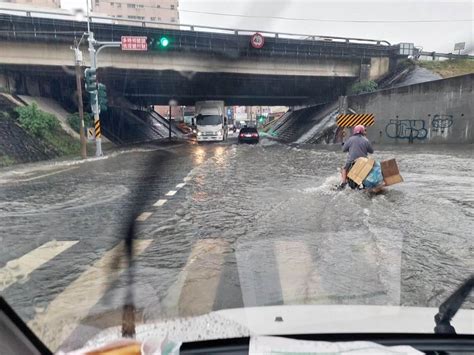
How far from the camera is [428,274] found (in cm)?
451

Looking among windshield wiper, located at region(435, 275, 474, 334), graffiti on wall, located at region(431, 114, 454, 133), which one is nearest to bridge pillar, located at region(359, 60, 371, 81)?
graffiti on wall, located at region(431, 114, 454, 133)

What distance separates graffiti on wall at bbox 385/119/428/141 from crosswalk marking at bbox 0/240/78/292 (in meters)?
23.8


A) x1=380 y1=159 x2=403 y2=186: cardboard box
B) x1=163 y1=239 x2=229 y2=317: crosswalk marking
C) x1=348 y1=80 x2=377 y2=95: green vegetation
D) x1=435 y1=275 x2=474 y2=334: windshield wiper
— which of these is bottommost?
x1=163 y1=239 x2=229 y2=317: crosswalk marking

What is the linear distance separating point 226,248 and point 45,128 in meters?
21.4

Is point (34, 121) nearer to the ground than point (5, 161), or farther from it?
farther from it

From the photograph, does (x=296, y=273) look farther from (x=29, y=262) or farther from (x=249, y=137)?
(x=249, y=137)

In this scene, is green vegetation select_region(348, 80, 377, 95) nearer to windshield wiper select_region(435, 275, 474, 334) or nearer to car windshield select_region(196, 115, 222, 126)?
car windshield select_region(196, 115, 222, 126)

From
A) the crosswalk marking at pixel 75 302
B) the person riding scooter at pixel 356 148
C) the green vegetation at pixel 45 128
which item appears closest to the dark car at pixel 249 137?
the green vegetation at pixel 45 128

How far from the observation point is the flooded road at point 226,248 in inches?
149

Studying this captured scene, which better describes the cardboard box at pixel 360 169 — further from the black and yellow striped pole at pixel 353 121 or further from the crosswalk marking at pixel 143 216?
Result: the black and yellow striped pole at pixel 353 121

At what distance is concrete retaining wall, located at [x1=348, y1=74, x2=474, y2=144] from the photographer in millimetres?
22781

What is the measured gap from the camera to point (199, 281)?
4.40 metres

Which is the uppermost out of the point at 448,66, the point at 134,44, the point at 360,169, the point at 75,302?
the point at 448,66

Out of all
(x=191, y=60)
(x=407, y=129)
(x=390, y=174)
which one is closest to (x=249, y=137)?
(x=191, y=60)
